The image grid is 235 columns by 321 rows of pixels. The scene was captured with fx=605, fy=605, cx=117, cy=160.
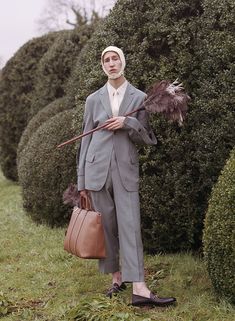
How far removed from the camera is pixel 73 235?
463 centimetres

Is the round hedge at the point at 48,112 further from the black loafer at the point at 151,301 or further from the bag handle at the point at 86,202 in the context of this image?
the black loafer at the point at 151,301

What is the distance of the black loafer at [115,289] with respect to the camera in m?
4.81

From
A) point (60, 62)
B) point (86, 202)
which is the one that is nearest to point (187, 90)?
point (86, 202)

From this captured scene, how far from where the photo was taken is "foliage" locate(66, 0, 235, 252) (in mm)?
5070

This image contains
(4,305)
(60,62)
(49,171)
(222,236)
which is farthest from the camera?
(60,62)

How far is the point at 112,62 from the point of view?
4523 millimetres

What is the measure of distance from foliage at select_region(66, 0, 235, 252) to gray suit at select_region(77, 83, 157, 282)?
76 cm

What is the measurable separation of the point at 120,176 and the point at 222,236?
88 centimetres

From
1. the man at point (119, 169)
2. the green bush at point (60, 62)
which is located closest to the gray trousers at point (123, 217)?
the man at point (119, 169)

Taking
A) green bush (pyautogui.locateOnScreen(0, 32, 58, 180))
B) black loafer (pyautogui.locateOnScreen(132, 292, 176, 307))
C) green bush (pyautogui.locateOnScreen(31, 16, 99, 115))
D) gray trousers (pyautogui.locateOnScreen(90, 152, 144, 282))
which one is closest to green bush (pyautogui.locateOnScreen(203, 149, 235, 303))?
black loafer (pyautogui.locateOnScreen(132, 292, 176, 307))

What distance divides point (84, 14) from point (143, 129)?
39550 mm

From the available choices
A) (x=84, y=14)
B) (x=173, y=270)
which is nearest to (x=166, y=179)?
(x=173, y=270)

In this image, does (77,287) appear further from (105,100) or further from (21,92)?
(21,92)

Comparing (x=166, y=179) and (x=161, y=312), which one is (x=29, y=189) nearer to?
(x=166, y=179)
